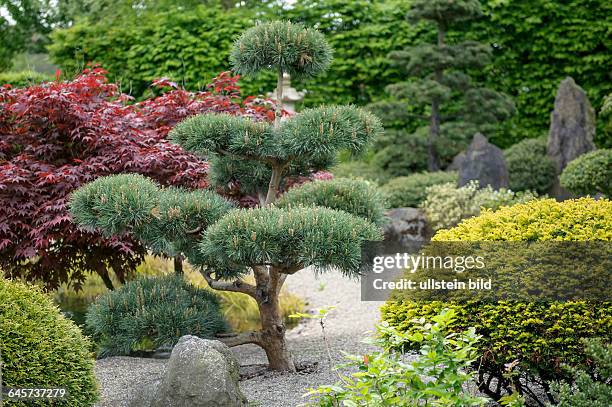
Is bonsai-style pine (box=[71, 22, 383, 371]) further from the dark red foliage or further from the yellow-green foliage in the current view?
the dark red foliage

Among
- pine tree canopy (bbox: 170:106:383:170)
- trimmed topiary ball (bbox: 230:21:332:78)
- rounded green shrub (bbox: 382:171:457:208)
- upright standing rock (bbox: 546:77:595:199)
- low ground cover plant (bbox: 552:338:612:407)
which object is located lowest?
low ground cover plant (bbox: 552:338:612:407)

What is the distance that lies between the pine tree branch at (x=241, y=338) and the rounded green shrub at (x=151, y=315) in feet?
0.25

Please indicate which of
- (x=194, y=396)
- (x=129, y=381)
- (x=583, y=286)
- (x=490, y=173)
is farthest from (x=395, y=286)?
(x=490, y=173)

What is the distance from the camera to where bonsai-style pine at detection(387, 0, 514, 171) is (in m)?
11.2

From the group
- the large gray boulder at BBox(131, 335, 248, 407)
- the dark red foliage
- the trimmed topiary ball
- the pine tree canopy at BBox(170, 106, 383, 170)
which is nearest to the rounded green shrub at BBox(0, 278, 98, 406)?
the large gray boulder at BBox(131, 335, 248, 407)

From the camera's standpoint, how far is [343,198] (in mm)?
4773

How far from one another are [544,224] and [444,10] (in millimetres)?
8096

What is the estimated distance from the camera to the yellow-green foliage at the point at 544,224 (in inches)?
148

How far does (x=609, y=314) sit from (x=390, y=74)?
383 inches

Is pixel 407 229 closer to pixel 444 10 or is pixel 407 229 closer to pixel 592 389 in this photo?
pixel 444 10

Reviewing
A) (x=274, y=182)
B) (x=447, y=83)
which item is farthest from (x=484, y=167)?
(x=274, y=182)

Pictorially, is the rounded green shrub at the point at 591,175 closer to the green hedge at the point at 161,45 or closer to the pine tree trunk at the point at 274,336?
the pine tree trunk at the point at 274,336

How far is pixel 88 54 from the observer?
1391 centimetres

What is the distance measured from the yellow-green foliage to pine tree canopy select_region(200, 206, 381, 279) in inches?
20.6
